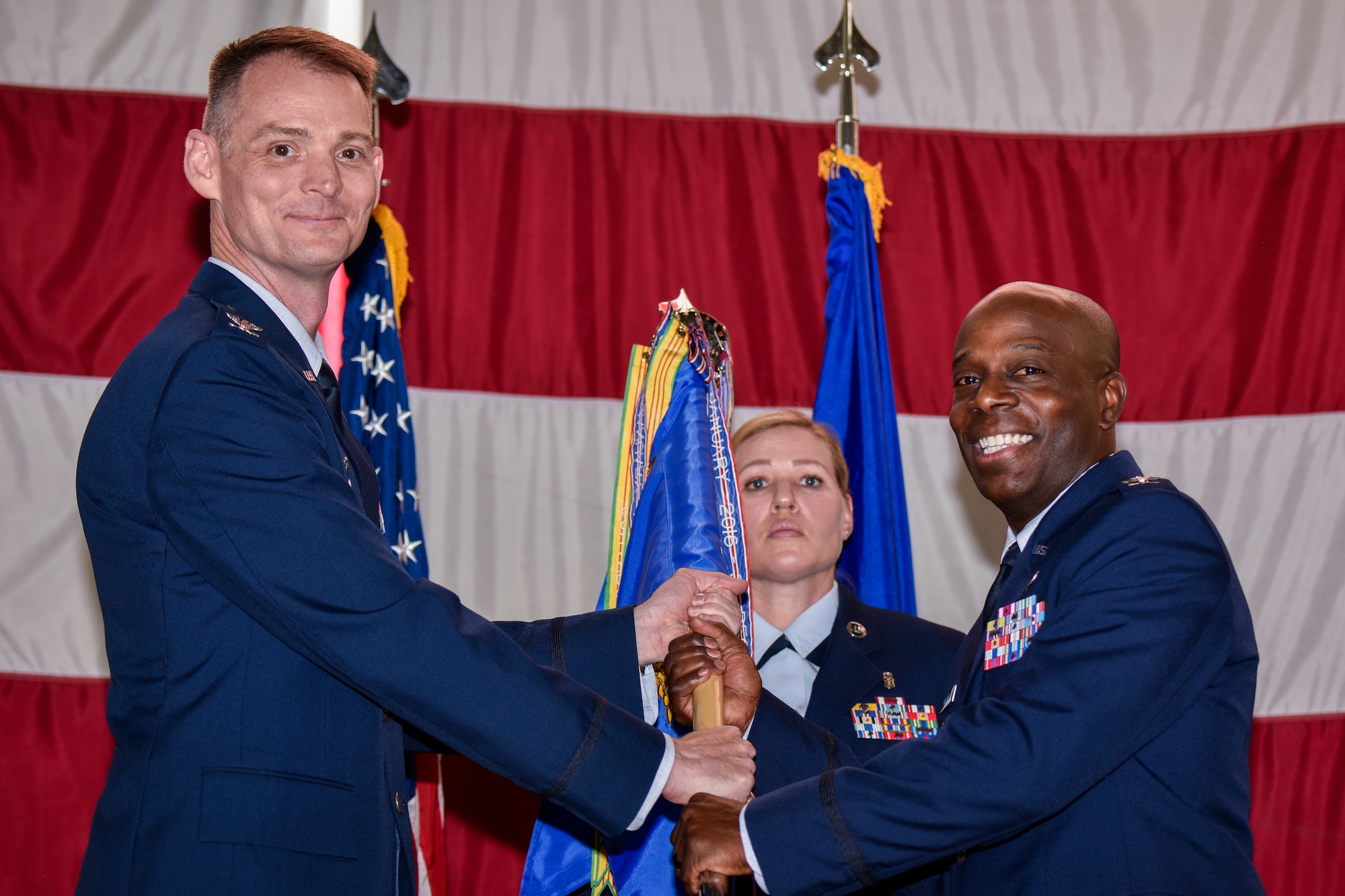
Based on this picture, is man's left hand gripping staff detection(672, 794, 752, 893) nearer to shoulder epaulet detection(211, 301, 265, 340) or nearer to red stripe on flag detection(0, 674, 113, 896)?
shoulder epaulet detection(211, 301, 265, 340)

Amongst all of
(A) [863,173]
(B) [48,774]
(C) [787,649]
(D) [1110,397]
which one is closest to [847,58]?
(A) [863,173]

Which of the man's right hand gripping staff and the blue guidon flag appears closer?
the man's right hand gripping staff

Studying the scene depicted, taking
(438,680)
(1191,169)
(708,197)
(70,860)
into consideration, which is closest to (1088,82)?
(1191,169)

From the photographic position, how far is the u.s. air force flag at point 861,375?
3457 millimetres

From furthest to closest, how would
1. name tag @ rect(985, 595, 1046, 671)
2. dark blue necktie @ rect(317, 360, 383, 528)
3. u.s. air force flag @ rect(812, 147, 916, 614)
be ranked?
u.s. air force flag @ rect(812, 147, 916, 614), name tag @ rect(985, 595, 1046, 671), dark blue necktie @ rect(317, 360, 383, 528)

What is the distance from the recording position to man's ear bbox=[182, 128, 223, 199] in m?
2.01

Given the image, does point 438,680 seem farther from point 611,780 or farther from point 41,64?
point 41,64

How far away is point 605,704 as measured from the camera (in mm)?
1894

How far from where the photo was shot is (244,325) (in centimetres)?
181

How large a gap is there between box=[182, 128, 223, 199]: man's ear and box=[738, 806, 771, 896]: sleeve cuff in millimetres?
1397

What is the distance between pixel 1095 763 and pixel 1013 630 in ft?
1.03

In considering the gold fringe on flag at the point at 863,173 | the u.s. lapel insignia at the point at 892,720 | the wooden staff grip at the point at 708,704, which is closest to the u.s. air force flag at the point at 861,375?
the gold fringe on flag at the point at 863,173

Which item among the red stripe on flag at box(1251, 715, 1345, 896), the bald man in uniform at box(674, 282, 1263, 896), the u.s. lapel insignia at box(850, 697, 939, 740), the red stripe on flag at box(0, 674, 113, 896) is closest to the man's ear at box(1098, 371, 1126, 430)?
the bald man in uniform at box(674, 282, 1263, 896)

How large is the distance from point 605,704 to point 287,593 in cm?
53
